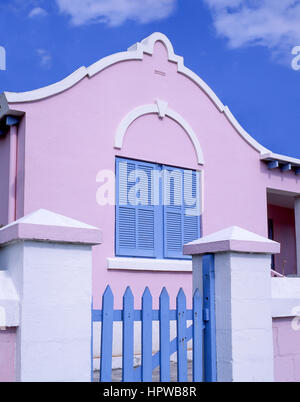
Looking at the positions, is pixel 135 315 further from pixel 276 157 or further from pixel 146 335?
pixel 276 157

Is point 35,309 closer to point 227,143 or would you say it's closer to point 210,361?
point 210,361

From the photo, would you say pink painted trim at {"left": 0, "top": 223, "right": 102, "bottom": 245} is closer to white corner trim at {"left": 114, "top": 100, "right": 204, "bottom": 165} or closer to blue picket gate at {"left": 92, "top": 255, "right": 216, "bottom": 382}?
blue picket gate at {"left": 92, "top": 255, "right": 216, "bottom": 382}

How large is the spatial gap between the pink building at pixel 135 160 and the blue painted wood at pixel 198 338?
3.62 meters

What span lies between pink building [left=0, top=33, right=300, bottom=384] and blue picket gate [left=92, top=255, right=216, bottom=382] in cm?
362

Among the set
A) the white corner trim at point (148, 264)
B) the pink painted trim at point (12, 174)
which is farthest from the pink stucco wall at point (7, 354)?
the white corner trim at point (148, 264)

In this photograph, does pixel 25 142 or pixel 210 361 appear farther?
pixel 25 142

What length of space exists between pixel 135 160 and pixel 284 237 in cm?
720

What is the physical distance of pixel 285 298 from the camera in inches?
192

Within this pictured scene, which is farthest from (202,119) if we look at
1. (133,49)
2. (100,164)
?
(100,164)

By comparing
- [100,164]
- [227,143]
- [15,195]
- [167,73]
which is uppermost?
[167,73]

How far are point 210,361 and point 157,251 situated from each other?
4742 mm

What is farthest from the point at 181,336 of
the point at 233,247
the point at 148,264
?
the point at 148,264

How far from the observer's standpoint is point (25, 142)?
7871 mm

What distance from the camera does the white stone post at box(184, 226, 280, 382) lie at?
439 cm
